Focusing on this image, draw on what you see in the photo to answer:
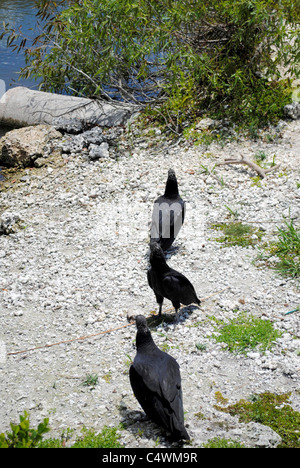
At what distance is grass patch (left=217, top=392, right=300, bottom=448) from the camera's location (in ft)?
12.3

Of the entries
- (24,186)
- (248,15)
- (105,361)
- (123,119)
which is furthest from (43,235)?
(248,15)

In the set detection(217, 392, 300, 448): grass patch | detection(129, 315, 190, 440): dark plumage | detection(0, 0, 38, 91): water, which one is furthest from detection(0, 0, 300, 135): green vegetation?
detection(129, 315, 190, 440): dark plumage

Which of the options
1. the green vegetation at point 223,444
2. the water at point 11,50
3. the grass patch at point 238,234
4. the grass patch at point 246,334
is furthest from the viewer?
the water at point 11,50

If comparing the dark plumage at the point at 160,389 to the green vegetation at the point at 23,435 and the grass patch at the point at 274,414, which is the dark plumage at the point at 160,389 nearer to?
the grass patch at the point at 274,414

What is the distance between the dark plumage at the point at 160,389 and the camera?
12.0ft

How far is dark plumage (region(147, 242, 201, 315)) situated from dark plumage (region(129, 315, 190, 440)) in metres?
1.01

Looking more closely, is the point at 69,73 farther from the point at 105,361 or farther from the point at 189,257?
the point at 105,361

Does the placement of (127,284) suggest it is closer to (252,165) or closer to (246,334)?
(246,334)

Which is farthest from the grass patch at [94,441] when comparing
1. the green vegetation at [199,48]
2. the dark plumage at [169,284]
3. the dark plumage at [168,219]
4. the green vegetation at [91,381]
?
the green vegetation at [199,48]

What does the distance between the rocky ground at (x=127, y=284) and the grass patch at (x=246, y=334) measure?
83mm

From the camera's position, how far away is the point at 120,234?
7.03 metres

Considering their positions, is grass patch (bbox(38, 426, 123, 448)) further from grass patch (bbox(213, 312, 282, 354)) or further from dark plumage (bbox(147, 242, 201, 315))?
dark plumage (bbox(147, 242, 201, 315))

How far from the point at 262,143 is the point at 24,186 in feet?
13.6

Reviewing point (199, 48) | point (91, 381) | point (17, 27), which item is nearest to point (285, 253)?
point (91, 381)
